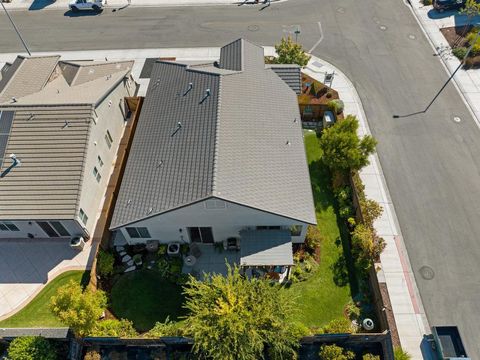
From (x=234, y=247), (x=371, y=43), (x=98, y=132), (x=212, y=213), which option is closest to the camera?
(x=212, y=213)

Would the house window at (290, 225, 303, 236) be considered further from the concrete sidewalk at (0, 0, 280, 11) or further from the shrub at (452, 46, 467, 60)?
the concrete sidewalk at (0, 0, 280, 11)

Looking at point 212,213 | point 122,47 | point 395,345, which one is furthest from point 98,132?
point 395,345

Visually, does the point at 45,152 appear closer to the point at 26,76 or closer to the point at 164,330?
the point at 26,76

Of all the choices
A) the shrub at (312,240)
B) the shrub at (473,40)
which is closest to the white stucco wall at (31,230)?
the shrub at (312,240)

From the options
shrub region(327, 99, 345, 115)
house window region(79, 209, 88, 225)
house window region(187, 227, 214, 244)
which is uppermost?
shrub region(327, 99, 345, 115)

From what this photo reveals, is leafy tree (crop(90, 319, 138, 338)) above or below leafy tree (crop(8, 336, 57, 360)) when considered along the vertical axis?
below

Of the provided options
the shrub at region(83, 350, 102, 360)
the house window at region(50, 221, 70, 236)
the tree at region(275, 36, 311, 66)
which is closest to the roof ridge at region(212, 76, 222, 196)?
the tree at region(275, 36, 311, 66)

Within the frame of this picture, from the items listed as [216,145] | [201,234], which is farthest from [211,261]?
[216,145]

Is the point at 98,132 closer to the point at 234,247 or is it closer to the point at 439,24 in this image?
the point at 234,247
